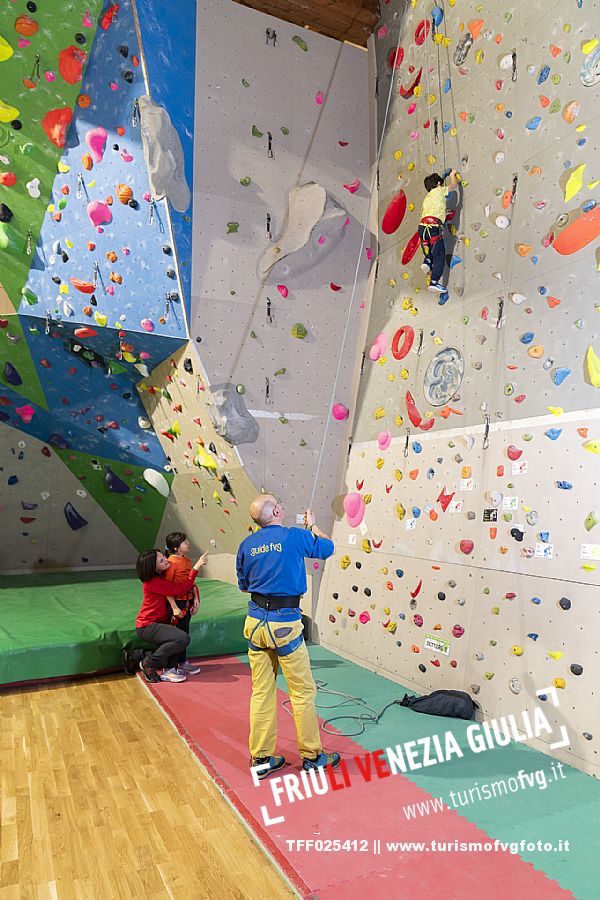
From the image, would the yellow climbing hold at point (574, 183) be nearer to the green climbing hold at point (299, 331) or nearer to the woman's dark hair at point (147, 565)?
the green climbing hold at point (299, 331)

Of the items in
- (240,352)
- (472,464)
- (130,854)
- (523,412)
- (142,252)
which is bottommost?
(130,854)

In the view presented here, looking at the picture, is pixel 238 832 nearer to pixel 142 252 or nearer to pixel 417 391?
pixel 417 391

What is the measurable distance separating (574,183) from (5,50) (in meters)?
3.31

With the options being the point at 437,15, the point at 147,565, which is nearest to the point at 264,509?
the point at 147,565

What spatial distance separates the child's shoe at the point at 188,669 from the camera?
13.5 feet

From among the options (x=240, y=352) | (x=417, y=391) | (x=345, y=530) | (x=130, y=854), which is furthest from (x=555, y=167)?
(x=130, y=854)

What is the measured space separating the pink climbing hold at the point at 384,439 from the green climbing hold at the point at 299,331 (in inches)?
39.4

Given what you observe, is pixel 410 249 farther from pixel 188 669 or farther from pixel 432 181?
pixel 188 669

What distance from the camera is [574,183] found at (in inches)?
119

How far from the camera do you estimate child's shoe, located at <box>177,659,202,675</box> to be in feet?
13.5

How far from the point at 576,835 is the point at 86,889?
1643 millimetres

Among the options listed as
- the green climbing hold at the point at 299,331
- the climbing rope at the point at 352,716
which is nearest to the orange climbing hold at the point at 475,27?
the green climbing hold at the point at 299,331

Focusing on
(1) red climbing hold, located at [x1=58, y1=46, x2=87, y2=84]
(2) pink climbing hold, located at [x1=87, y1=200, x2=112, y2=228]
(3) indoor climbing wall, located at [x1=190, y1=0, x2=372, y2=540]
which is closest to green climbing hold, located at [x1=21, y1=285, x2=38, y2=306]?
(2) pink climbing hold, located at [x1=87, y1=200, x2=112, y2=228]

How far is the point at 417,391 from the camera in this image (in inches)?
163
